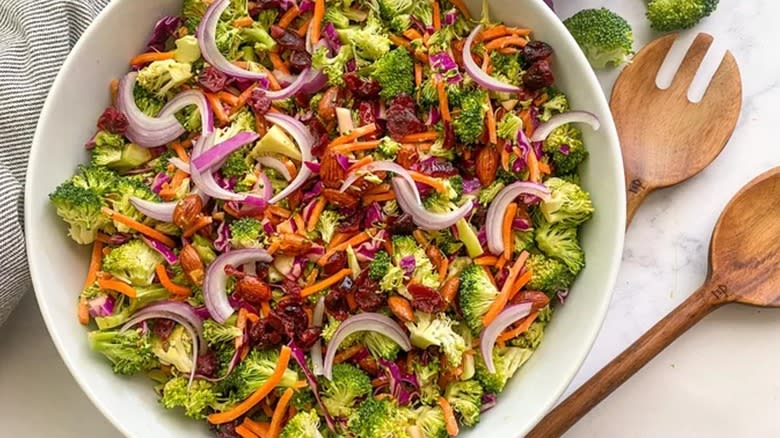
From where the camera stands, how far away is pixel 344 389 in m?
2.37

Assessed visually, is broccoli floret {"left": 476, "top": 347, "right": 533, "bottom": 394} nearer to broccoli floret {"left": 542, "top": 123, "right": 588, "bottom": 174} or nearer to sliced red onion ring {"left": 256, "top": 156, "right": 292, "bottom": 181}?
broccoli floret {"left": 542, "top": 123, "right": 588, "bottom": 174}

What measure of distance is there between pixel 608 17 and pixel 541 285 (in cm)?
96

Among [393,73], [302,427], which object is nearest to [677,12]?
[393,73]

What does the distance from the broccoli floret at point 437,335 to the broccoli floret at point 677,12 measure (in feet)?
4.34

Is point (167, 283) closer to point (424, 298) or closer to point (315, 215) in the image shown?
point (315, 215)

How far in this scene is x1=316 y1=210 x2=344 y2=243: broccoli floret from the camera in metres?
2.41

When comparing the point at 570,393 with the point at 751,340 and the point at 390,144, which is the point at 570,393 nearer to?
the point at 751,340

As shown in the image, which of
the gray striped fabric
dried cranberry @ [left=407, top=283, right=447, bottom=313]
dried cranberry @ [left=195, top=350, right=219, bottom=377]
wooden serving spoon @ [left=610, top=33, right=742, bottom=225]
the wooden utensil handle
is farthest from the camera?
wooden serving spoon @ [left=610, top=33, right=742, bottom=225]

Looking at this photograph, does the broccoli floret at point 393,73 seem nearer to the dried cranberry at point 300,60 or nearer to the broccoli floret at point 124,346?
the dried cranberry at point 300,60

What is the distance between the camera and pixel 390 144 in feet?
7.82

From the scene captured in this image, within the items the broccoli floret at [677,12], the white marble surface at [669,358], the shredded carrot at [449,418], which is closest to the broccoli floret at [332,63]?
the white marble surface at [669,358]

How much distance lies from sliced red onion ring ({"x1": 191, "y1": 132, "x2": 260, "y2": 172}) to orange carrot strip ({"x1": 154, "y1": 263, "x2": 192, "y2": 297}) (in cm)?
31

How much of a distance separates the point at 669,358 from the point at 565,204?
85 centimetres

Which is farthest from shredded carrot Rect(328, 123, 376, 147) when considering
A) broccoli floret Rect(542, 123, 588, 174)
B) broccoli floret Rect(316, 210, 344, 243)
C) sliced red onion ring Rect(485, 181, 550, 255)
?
broccoli floret Rect(542, 123, 588, 174)
